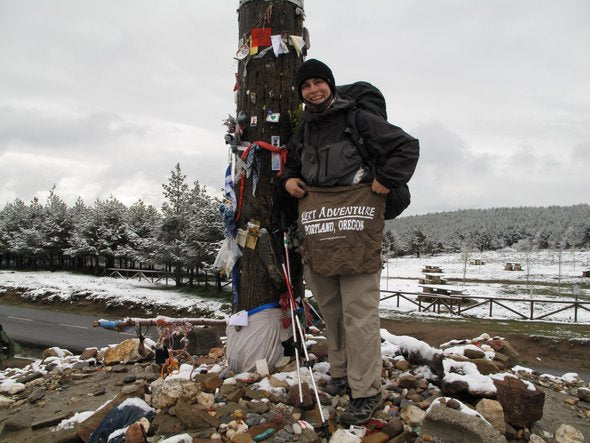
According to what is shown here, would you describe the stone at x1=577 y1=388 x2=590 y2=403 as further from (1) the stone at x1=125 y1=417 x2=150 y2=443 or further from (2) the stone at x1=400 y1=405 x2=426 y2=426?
(1) the stone at x1=125 y1=417 x2=150 y2=443

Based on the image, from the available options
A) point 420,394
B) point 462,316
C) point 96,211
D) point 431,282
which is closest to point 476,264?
point 431,282

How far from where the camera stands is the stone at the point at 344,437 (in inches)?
102

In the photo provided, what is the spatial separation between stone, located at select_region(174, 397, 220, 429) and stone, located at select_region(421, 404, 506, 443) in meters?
1.41

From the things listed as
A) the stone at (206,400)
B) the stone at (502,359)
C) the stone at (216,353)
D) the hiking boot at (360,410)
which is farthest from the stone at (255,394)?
the stone at (502,359)

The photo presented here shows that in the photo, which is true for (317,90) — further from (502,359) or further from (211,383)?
(502,359)

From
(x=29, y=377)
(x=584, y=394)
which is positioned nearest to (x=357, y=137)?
(x=584, y=394)

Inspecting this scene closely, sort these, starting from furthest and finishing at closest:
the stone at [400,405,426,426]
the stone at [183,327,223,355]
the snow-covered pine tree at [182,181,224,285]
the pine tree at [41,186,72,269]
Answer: the pine tree at [41,186,72,269] → the snow-covered pine tree at [182,181,224,285] → the stone at [183,327,223,355] → the stone at [400,405,426,426]

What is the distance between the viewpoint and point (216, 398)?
324 cm

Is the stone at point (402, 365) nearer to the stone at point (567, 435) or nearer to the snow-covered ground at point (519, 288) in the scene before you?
the stone at point (567, 435)

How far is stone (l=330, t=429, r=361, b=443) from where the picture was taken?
2582mm

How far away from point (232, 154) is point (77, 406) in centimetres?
270

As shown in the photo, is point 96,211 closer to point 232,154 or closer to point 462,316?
point 462,316

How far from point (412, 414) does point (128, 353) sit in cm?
350

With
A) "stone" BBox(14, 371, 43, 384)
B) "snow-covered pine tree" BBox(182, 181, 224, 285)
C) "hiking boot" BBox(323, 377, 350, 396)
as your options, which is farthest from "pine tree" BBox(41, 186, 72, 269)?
"hiking boot" BBox(323, 377, 350, 396)
